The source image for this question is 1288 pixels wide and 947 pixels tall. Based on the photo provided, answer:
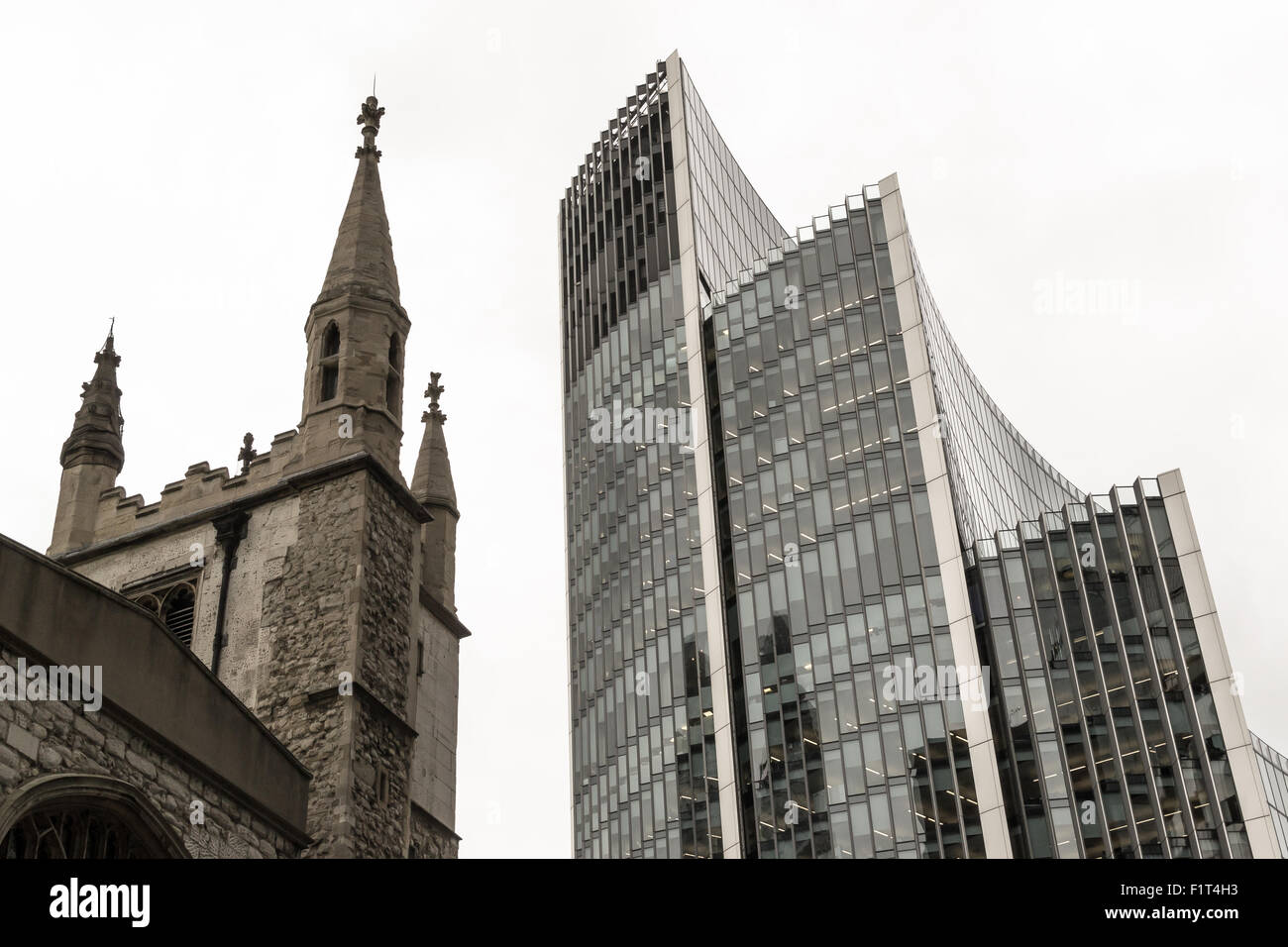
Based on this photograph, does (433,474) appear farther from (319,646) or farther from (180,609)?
(319,646)

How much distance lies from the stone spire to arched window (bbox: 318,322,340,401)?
8896 mm

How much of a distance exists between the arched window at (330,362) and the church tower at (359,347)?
0.02 meters

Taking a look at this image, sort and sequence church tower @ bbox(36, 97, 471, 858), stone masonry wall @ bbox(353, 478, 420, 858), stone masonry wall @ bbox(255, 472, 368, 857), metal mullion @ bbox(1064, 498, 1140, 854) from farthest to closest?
1. metal mullion @ bbox(1064, 498, 1140, 854)
2. church tower @ bbox(36, 97, 471, 858)
3. stone masonry wall @ bbox(353, 478, 420, 858)
4. stone masonry wall @ bbox(255, 472, 368, 857)

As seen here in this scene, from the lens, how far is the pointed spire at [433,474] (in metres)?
36.4

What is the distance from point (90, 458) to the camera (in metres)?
27.4

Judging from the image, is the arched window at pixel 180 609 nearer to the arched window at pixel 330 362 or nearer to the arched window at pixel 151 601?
the arched window at pixel 151 601

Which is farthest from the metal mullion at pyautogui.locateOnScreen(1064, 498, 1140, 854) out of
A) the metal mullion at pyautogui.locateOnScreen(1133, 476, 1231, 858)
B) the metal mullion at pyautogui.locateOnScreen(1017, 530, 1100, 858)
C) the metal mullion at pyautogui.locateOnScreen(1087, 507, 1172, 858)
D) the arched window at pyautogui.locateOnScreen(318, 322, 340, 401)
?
the arched window at pyautogui.locateOnScreen(318, 322, 340, 401)

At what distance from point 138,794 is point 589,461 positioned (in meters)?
81.7

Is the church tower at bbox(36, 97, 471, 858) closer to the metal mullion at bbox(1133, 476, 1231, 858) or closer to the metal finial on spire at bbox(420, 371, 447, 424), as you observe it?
the metal finial on spire at bbox(420, 371, 447, 424)

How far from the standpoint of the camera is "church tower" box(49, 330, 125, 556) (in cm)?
2634

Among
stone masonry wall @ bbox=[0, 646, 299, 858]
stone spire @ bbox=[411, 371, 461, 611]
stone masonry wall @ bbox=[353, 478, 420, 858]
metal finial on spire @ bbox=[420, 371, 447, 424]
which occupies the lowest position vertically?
stone masonry wall @ bbox=[0, 646, 299, 858]
